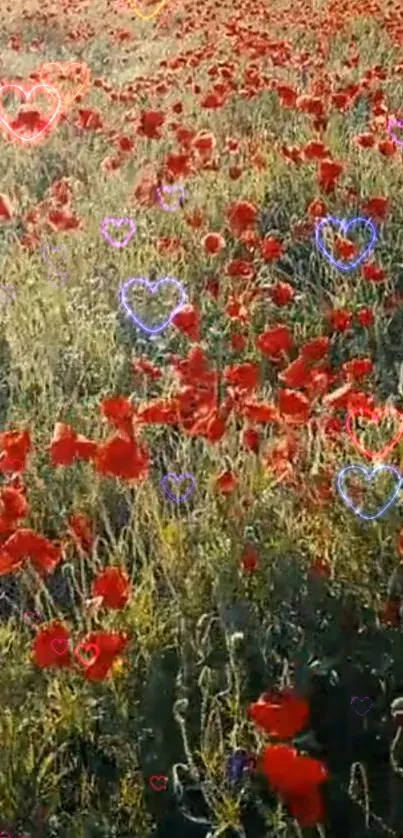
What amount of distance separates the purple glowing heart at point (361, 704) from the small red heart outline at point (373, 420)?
53cm

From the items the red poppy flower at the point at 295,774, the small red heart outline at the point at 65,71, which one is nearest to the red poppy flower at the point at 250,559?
the red poppy flower at the point at 295,774

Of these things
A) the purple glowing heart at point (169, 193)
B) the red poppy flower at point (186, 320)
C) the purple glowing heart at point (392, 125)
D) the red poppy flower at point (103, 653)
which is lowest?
the red poppy flower at point (103, 653)

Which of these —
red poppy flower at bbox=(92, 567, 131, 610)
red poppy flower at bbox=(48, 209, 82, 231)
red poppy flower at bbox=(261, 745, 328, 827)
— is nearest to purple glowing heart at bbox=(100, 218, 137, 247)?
red poppy flower at bbox=(48, 209, 82, 231)

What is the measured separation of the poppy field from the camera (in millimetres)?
1904

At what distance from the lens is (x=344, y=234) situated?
154 inches

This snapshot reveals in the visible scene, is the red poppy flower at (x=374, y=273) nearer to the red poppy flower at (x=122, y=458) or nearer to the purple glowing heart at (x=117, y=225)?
the purple glowing heart at (x=117, y=225)

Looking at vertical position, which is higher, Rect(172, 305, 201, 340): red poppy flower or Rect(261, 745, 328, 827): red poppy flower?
Rect(172, 305, 201, 340): red poppy flower

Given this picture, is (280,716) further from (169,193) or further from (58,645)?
(169,193)

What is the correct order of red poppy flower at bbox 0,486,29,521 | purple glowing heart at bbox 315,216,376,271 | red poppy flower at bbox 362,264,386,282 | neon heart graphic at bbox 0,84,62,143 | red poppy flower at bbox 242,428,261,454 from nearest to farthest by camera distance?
red poppy flower at bbox 0,486,29,521, red poppy flower at bbox 242,428,261,454, red poppy flower at bbox 362,264,386,282, purple glowing heart at bbox 315,216,376,271, neon heart graphic at bbox 0,84,62,143

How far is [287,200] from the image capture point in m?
4.38

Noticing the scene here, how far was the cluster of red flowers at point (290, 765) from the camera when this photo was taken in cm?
154

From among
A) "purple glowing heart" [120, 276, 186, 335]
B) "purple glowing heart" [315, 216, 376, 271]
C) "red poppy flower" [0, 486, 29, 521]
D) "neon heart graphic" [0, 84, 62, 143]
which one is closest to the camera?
"red poppy flower" [0, 486, 29, 521]

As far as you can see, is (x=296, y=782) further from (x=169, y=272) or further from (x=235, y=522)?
(x=169, y=272)

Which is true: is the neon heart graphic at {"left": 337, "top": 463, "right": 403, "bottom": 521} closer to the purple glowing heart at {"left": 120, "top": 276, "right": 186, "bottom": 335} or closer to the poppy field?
the poppy field
